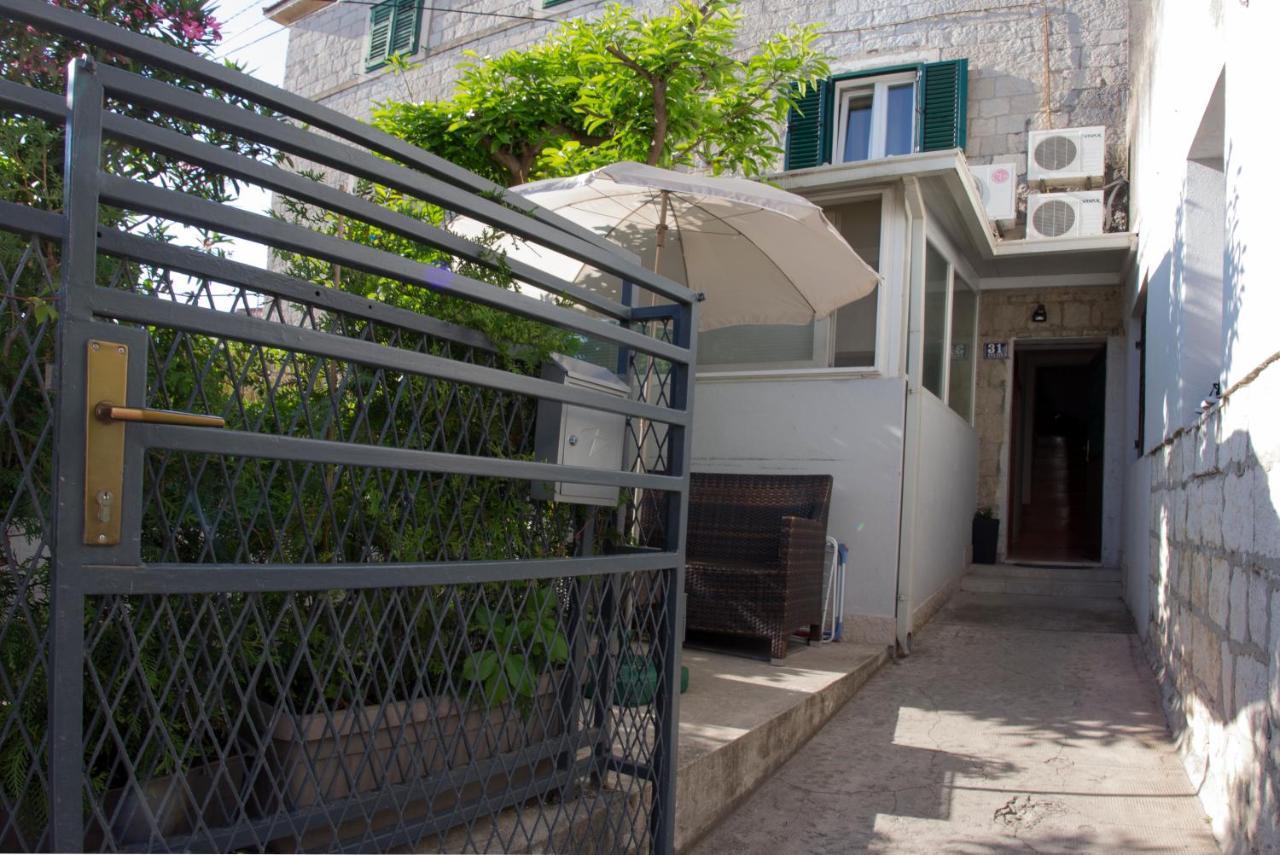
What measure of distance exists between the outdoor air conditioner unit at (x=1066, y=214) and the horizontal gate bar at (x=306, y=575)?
6.97 meters

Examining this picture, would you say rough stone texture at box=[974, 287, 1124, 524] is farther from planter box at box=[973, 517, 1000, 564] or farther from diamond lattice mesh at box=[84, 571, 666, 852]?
diamond lattice mesh at box=[84, 571, 666, 852]

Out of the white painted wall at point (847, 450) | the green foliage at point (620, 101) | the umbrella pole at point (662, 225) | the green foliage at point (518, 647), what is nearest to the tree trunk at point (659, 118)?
the green foliage at point (620, 101)

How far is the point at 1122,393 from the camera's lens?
8.18 meters

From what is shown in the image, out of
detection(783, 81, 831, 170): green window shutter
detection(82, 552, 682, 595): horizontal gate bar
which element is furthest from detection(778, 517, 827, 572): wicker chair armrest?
detection(783, 81, 831, 170): green window shutter

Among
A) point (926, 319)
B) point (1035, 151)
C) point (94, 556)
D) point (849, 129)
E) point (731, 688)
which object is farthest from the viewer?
point (849, 129)

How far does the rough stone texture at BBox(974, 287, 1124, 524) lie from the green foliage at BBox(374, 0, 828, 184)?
3357 millimetres

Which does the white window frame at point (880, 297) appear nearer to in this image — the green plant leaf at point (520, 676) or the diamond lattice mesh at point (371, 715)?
the diamond lattice mesh at point (371, 715)

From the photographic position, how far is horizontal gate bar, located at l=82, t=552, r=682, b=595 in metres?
1.26

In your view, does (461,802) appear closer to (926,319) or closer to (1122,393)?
(926,319)

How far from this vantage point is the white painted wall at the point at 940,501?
5.96 m

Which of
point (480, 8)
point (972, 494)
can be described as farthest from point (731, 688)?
point (480, 8)

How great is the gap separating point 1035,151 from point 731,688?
5.92m

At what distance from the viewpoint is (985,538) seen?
8320 mm

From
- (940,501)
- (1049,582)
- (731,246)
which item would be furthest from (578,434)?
(1049,582)
